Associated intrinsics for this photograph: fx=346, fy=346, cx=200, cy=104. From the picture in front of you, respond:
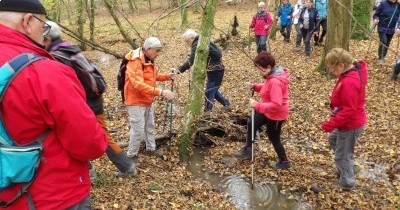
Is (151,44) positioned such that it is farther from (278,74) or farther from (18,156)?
(18,156)

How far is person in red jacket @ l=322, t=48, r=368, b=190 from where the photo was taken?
4516mm

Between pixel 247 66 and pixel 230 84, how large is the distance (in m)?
2.38

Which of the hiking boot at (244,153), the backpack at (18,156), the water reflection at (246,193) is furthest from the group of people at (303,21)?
the backpack at (18,156)

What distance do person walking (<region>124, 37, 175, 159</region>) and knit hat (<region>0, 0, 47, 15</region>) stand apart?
120 inches

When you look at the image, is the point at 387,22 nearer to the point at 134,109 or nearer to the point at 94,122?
the point at 134,109

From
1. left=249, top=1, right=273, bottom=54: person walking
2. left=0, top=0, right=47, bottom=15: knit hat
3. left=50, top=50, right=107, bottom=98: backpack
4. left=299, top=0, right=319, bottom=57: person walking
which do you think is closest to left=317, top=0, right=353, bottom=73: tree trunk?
left=299, top=0, right=319, bottom=57: person walking

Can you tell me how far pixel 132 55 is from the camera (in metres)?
5.41

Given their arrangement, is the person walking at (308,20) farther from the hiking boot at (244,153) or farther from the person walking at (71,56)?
the person walking at (71,56)

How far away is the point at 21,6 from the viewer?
222cm

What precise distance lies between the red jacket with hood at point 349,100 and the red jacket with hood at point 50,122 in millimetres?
3336

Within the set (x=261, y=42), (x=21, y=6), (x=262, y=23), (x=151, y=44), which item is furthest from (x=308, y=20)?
(x=21, y=6)

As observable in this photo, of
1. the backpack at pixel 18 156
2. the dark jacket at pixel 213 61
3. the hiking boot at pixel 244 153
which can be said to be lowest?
the hiking boot at pixel 244 153

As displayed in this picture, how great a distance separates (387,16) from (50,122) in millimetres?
10533

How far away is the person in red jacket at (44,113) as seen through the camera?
2143 millimetres
